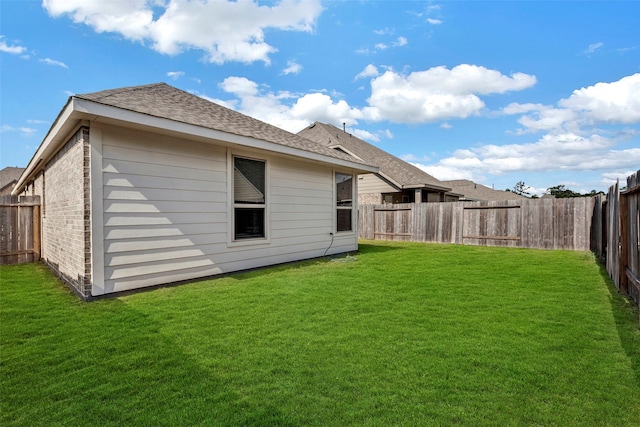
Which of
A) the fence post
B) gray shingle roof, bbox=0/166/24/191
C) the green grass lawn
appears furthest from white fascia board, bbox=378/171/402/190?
gray shingle roof, bbox=0/166/24/191

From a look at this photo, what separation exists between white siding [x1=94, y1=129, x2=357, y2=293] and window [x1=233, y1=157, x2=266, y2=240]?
0.56 ft

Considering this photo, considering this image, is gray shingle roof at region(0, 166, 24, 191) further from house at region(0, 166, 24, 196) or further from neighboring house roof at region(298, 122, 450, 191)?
neighboring house roof at region(298, 122, 450, 191)

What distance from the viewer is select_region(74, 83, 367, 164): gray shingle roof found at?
4.64 meters

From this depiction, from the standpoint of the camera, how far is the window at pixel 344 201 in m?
8.96

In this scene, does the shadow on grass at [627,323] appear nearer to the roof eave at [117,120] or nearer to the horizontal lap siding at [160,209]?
the horizontal lap siding at [160,209]

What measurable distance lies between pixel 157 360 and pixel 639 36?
1263 centimetres

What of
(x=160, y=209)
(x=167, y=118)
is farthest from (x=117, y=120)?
(x=160, y=209)

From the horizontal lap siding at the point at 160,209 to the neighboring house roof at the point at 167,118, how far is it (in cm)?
39

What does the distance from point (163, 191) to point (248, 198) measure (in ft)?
5.67

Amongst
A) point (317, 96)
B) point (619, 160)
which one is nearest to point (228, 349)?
point (317, 96)

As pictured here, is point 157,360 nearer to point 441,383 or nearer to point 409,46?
point 441,383

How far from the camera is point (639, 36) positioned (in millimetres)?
8281

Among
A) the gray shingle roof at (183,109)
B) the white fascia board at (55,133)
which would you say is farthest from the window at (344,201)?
the white fascia board at (55,133)

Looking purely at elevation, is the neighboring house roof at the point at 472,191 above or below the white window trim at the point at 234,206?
above
